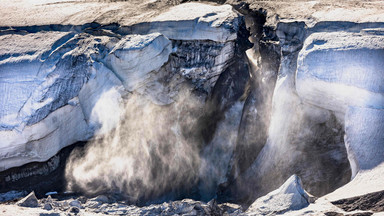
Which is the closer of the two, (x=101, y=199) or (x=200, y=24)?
(x=101, y=199)

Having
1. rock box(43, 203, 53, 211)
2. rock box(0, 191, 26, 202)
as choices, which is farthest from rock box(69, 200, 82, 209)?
rock box(0, 191, 26, 202)

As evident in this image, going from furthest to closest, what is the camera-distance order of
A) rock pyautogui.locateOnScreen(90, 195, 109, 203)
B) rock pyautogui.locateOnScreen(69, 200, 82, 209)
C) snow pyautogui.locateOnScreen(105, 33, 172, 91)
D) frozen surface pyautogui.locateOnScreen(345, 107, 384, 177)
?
snow pyautogui.locateOnScreen(105, 33, 172, 91), rock pyautogui.locateOnScreen(90, 195, 109, 203), rock pyautogui.locateOnScreen(69, 200, 82, 209), frozen surface pyautogui.locateOnScreen(345, 107, 384, 177)

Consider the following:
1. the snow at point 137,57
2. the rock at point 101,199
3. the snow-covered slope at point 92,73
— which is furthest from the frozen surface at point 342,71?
the rock at point 101,199

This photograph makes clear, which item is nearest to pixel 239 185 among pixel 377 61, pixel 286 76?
pixel 286 76

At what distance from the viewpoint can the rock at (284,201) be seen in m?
4.23

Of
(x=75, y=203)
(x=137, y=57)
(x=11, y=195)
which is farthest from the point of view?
(x=137, y=57)

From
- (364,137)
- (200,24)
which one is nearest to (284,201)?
(364,137)

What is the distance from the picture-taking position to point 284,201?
428cm

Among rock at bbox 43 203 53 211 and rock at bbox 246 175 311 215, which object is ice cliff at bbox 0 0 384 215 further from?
rock at bbox 43 203 53 211

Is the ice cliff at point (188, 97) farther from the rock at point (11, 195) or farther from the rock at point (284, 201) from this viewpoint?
the rock at point (284, 201)

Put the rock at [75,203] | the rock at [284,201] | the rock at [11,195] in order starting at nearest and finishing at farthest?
the rock at [284,201] → the rock at [75,203] → the rock at [11,195]

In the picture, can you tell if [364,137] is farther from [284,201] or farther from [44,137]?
[44,137]

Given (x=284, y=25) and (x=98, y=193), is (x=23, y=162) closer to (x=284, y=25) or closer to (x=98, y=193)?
(x=98, y=193)

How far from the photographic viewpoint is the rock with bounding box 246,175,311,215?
13.9 feet
